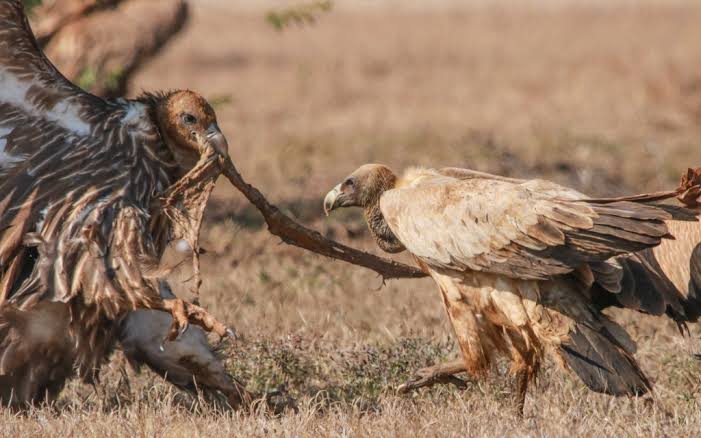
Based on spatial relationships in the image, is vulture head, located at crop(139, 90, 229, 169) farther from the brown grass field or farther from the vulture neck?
the brown grass field

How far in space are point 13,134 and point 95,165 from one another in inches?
14.7

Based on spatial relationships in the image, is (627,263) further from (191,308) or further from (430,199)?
(191,308)

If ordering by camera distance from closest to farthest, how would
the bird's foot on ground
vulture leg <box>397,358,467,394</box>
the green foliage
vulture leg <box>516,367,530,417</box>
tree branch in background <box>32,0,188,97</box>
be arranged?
the bird's foot on ground → vulture leg <box>516,367,530,417</box> → vulture leg <box>397,358,467,394</box> → the green foliage → tree branch in background <box>32,0,188,97</box>

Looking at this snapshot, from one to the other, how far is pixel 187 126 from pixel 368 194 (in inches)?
36.2

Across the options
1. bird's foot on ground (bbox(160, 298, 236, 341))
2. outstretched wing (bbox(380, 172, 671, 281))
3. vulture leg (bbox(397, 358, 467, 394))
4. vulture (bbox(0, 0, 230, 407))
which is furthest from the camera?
vulture leg (bbox(397, 358, 467, 394))

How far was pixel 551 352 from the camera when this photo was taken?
195 inches

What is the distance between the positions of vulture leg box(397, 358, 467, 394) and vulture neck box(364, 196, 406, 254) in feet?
1.85

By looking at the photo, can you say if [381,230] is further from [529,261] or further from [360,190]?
[529,261]

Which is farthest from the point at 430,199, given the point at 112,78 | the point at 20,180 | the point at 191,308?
the point at 112,78

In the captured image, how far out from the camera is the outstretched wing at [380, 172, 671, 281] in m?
4.64

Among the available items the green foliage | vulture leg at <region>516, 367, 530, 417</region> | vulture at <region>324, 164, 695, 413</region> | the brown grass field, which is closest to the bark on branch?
vulture at <region>324, 164, 695, 413</region>

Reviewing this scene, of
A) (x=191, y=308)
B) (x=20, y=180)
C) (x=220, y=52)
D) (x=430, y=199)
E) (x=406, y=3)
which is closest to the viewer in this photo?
(x=191, y=308)

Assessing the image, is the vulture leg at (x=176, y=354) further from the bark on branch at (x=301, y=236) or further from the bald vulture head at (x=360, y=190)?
the bald vulture head at (x=360, y=190)

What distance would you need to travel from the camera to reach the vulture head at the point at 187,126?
16.3 ft
